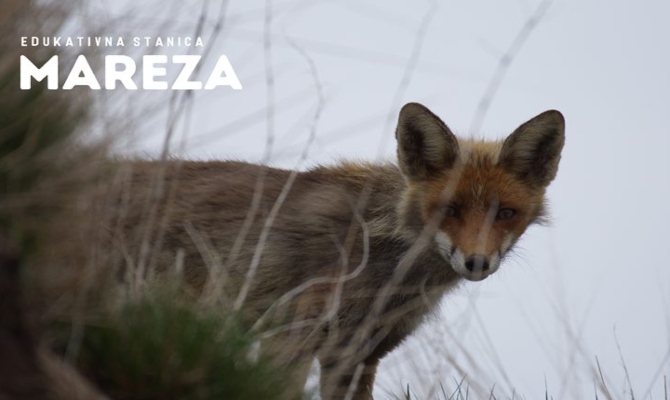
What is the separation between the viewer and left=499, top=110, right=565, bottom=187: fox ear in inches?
242

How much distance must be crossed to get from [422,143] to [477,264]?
90cm

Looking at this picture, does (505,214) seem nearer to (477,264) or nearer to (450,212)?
(450,212)

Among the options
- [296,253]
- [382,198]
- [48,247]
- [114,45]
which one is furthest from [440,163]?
[48,247]

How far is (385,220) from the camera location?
654 cm

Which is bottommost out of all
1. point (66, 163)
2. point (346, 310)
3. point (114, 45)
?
point (346, 310)

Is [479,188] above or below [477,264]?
above

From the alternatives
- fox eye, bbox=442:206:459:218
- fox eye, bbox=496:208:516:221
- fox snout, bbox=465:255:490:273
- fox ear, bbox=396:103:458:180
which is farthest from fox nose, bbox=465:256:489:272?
fox ear, bbox=396:103:458:180

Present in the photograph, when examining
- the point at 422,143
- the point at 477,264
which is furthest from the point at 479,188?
the point at 477,264

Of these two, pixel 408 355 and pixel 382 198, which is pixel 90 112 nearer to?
pixel 408 355

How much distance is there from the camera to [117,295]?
324 centimetres

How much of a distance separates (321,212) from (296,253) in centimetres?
31

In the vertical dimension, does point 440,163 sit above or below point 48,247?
above

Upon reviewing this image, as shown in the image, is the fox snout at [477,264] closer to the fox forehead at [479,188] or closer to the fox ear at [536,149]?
the fox forehead at [479,188]

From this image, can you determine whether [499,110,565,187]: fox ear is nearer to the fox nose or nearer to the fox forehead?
the fox forehead
